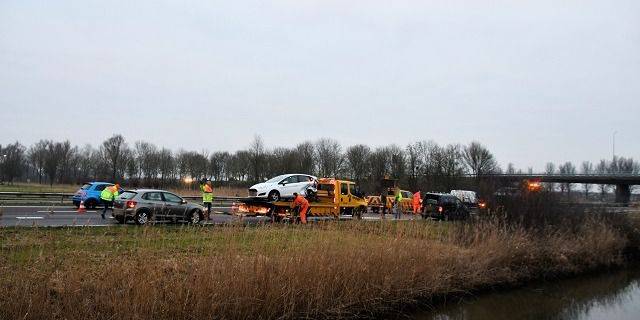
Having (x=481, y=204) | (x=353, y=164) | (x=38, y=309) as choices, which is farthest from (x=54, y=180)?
(x=38, y=309)

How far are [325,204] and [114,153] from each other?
7736 centimetres

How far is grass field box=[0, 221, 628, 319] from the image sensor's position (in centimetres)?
738

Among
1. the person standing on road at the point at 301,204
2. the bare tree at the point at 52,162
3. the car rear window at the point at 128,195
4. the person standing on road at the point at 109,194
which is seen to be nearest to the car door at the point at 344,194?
the person standing on road at the point at 301,204

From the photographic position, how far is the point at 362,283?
10.9m

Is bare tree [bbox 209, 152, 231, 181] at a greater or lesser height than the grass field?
greater

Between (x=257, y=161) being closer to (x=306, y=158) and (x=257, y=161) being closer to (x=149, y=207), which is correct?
(x=306, y=158)

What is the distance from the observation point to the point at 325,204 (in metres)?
24.3

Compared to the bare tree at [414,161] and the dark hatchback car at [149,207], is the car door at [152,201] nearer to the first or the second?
the dark hatchback car at [149,207]

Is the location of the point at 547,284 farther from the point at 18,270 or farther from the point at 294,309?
the point at 18,270

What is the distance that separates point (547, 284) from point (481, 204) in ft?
13.1

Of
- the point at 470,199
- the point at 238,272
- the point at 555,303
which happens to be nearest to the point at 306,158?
the point at 470,199

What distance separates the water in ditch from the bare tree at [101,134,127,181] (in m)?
84.0

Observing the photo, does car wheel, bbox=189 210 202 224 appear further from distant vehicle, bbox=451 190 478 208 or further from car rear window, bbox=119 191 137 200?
distant vehicle, bbox=451 190 478 208

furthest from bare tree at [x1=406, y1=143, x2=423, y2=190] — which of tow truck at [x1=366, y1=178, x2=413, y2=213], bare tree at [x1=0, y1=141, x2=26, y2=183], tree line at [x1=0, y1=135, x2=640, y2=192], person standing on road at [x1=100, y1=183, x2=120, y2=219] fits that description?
bare tree at [x1=0, y1=141, x2=26, y2=183]
